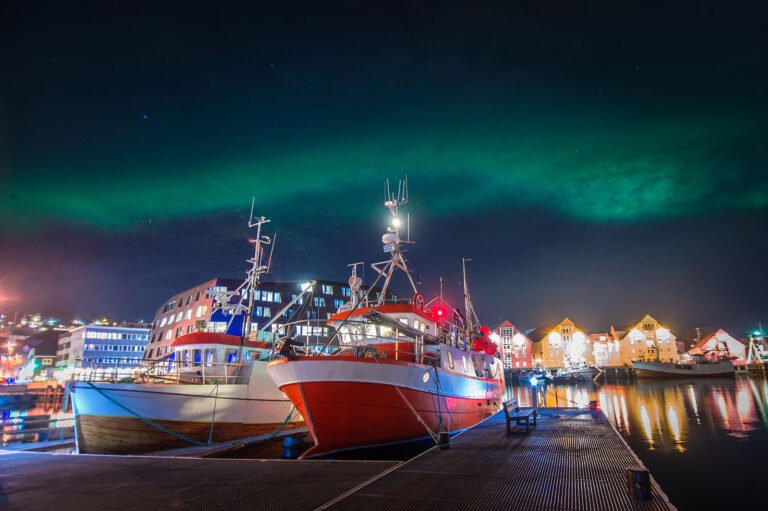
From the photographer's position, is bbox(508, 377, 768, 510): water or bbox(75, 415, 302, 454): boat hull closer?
bbox(508, 377, 768, 510): water

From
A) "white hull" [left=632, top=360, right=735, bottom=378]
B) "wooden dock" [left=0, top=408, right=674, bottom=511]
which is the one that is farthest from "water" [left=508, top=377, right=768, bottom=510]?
"white hull" [left=632, top=360, right=735, bottom=378]

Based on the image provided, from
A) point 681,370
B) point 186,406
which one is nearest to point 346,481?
point 186,406

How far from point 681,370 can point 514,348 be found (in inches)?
1353

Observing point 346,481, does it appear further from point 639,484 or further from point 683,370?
point 683,370

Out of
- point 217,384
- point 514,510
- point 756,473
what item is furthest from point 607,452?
point 217,384

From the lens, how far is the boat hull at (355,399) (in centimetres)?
1431

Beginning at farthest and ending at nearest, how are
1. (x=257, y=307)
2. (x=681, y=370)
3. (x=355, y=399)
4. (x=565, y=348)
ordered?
1. (x=565, y=348)
2. (x=681, y=370)
3. (x=257, y=307)
4. (x=355, y=399)

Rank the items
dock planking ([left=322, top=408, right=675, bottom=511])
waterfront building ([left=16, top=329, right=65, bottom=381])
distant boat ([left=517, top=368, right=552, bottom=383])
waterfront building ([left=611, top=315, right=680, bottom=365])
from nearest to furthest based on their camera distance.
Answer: dock planking ([left=322, top=408, right=675, bottom=511]), distant boat ([left=517, top=368, right=552, bottom=383]), waterfront building ([left=16, top=329, right=65, bottom=381]), waterfront building ([left=611, top=315, right=680, bottom=365])

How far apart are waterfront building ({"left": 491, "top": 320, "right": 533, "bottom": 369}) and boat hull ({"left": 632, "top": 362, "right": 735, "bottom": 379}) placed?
83.4 ft

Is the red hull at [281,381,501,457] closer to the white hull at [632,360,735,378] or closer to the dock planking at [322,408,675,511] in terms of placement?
the dock planking at [322,408,675,511]

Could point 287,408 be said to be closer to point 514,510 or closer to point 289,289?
point 514,510

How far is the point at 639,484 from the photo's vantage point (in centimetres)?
670

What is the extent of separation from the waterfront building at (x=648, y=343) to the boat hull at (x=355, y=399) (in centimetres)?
10188

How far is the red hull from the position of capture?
1445 cm
